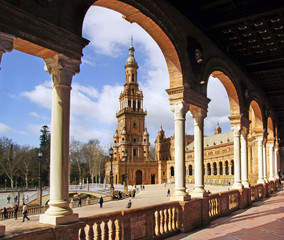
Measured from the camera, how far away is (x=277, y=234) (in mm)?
7402

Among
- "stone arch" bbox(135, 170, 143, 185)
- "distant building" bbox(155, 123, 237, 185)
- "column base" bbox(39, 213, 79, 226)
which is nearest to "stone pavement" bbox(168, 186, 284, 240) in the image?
"column base" bbox(39, 213, 79, 226)

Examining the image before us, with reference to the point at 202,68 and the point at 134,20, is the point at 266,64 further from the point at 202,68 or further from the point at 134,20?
the point at 134,20

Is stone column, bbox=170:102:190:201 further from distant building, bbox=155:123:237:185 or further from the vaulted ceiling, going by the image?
distant building, bbox=155:123:237:185

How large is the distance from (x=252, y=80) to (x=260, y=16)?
24.5 feet

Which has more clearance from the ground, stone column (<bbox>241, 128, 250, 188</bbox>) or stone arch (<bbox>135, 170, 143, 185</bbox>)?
stone column (<bbox>241, 128, 250, 188</bbox>)

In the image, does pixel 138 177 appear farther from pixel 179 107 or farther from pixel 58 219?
pixel 58 219

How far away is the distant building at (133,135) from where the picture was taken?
78000 millimetres

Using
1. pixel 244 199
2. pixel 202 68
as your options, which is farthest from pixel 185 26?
pixel 244 199

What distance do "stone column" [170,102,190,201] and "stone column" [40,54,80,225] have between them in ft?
12.6

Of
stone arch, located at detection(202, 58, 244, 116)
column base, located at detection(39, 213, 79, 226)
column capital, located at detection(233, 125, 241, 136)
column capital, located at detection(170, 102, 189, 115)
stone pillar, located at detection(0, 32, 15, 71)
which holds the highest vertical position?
stone arch, located at detection(202, 58, 244, 116)

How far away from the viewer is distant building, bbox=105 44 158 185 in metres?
78.0

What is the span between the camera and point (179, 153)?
28.2 feet

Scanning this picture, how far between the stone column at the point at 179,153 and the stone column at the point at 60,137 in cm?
384

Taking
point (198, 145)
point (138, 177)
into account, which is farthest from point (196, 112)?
point (138, 177)
